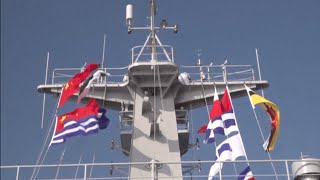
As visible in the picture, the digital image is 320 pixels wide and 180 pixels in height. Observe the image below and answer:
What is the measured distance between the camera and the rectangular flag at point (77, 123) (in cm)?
1524

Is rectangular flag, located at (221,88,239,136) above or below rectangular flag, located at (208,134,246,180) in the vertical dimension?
above

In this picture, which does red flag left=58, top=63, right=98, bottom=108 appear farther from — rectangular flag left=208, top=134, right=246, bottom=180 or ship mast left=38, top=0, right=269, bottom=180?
rectangular flag left=208, top=134, right=246, bottom=180

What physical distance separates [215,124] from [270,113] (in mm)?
1867

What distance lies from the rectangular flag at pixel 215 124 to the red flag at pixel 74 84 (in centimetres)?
408

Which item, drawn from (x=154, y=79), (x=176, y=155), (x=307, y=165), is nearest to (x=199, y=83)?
(x=154, y=79)

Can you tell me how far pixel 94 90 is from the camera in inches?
672

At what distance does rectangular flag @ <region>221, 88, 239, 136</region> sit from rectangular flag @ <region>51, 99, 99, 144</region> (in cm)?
373

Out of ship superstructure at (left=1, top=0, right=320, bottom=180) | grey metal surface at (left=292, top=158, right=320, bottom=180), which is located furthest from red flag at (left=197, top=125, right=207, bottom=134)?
grey metal surface at (left=292, top=158, right=320, bottom=180)

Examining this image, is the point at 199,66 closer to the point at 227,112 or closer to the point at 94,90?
the point at 227,112

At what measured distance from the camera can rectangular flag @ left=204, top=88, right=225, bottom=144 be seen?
1477cm

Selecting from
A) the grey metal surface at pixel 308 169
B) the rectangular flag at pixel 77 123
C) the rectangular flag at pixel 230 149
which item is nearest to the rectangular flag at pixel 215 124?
the rectangular flag at pixel 230 149

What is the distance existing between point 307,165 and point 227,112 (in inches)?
219

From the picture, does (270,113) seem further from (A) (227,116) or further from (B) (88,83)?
(B) (88,83)

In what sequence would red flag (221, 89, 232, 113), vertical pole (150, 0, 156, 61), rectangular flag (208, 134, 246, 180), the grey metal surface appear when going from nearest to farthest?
the grey metal surface → rectangular flag (208, 134, 246, 180) → red flag (221, 89, 232, 113) → vertical pole (150, 0, 156, 61)
